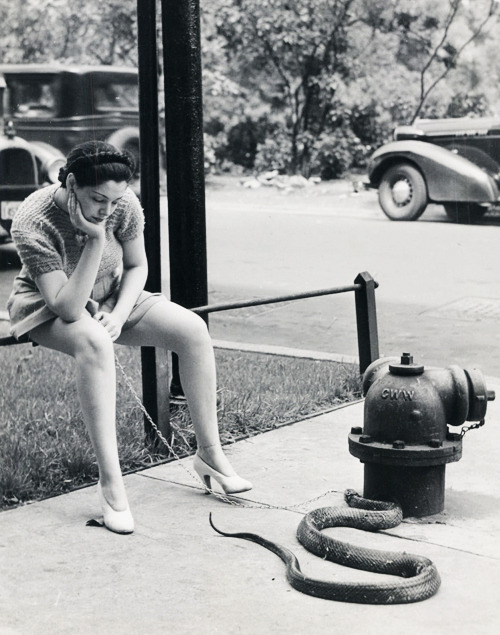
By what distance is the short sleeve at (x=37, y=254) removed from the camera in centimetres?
398

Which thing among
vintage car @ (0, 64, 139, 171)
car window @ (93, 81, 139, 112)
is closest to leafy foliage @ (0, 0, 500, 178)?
vintage car @ (0, 64, 139, 171)

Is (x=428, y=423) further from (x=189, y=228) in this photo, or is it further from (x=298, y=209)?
(x=298, y=209)

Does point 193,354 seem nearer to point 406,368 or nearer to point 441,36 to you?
point 406,368

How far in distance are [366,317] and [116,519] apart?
2803 millimetres

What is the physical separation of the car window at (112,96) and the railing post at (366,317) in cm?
820

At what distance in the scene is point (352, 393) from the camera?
6355 mm

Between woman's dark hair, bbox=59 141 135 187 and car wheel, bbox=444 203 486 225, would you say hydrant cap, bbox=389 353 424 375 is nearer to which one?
woman's dark hair, bbox=59 141 135 187

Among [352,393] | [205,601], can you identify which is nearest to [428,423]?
[205,601]

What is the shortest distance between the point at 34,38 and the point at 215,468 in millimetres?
14954

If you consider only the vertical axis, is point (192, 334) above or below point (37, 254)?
below

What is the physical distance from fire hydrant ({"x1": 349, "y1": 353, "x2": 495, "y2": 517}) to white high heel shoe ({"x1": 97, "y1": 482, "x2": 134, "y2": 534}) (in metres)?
0.88

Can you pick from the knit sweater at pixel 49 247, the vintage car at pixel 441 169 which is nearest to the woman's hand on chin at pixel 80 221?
the knit sweater at pixel 49 247

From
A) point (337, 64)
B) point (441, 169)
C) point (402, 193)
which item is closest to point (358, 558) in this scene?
point (441, 169)

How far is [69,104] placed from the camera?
1355 centimetres
